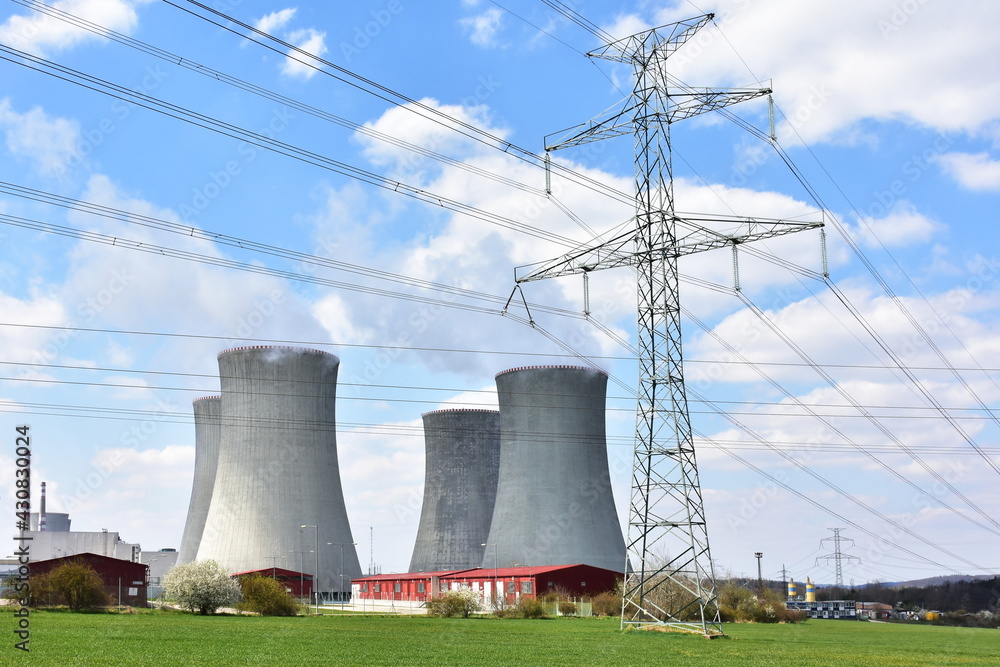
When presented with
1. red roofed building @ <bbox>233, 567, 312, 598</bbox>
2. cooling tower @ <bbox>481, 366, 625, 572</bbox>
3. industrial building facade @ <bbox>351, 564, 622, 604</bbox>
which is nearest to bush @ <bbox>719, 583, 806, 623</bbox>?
industrial building facade @ <bbox>351, 564, 622, 604</bbox>

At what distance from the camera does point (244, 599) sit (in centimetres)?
3031

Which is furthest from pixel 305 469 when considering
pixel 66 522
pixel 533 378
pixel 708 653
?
pixel 66 522

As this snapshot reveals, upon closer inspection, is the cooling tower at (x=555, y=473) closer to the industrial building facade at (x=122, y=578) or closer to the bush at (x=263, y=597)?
the bush at (x=263, y=597)

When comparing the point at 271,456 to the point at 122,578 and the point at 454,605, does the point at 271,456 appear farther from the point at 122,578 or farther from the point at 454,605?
the point at 454,605

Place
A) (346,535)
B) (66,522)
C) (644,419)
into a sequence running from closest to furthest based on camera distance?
(644,419), (346,535), (66,522)

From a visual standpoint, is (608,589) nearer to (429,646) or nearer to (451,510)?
(451,510)

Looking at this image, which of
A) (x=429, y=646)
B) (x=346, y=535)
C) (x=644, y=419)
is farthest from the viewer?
(x=346, y=535)

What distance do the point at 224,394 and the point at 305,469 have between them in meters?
3.96

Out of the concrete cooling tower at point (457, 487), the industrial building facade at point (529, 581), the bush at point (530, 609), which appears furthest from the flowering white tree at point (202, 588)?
the concrete cooling tower at point (457, 487)

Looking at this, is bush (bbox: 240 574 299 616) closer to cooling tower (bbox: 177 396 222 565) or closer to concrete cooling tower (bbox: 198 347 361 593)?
concrete cooling tower (bbox: 198 347 361 593)

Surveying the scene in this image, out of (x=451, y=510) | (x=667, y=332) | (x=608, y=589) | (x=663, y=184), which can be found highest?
(x=663, y=184)

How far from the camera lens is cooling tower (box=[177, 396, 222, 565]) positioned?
138 feet

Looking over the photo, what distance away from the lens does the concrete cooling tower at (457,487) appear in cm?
4391

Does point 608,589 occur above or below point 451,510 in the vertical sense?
below
